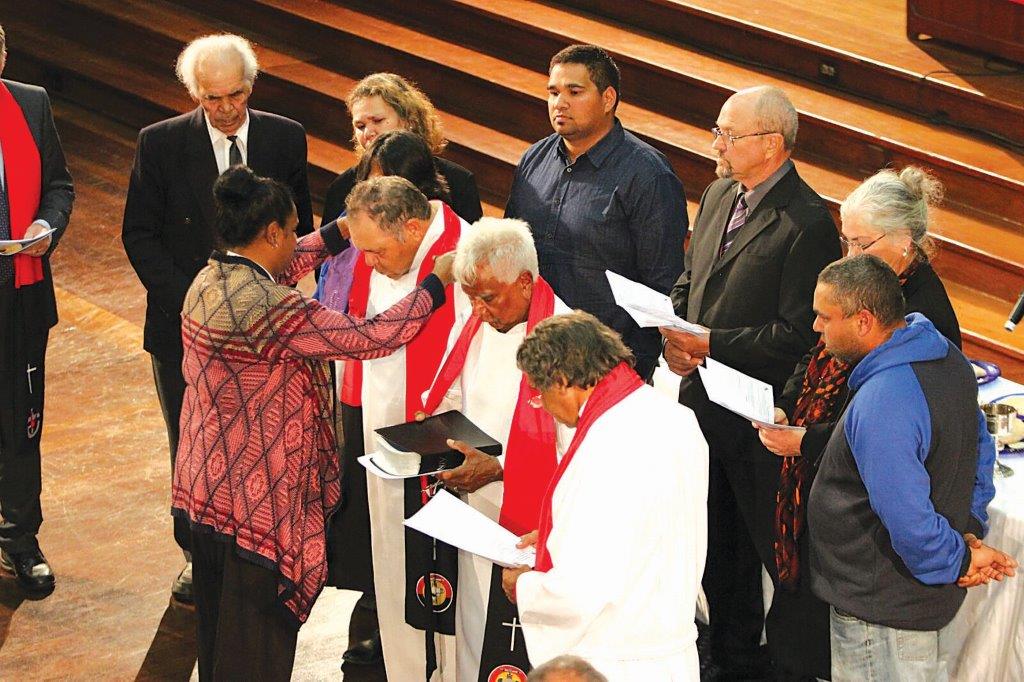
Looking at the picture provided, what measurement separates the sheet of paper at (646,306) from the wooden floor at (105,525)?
1.52m

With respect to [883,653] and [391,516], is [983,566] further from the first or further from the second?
[391,516]

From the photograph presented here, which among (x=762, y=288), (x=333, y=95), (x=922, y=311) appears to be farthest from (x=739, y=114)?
(x=333, y=95)

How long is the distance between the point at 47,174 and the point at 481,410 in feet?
6.21

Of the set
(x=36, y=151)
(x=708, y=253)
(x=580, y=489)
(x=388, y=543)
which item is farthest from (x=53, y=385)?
(x=580, y=489)

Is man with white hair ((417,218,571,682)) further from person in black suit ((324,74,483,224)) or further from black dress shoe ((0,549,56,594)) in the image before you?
black dress shoe ((0,549,56,594))

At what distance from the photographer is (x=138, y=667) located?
14.6ft

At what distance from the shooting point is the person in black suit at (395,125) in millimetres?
4414

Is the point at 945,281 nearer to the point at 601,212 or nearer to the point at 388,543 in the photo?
the point at 601,212

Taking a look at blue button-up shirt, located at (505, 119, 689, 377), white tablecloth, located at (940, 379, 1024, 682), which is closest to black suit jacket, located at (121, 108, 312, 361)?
blue button-up shirt, located at (505, 119, 689, 377)

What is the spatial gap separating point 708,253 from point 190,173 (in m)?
1.72

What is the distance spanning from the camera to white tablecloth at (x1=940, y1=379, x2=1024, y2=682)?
3771 mm

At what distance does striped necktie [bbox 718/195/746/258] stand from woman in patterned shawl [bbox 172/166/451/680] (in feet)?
2.92

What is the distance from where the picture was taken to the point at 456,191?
439 cm

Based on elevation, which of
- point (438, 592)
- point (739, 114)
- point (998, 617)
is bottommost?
point (438, 592)
